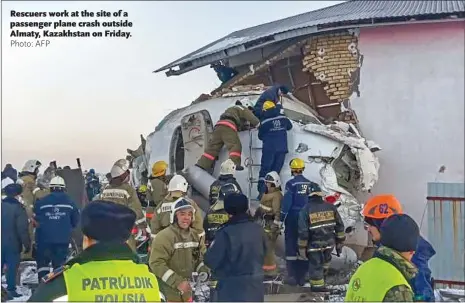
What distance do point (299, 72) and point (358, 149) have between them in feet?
7.86

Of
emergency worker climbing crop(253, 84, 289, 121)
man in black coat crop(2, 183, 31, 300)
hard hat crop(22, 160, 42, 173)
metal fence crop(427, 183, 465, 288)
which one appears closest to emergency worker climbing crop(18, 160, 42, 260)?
hard hat crop(22, 160, 42, 173)

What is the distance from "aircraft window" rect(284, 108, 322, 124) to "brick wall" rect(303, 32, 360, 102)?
0.72 meters

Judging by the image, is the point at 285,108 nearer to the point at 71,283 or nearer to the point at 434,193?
the point at 434,193

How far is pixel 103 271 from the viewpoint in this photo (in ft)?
9.01

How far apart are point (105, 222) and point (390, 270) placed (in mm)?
1352

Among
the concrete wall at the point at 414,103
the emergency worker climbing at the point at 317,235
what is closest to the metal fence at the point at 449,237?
the concrete wall at the point at 414,103

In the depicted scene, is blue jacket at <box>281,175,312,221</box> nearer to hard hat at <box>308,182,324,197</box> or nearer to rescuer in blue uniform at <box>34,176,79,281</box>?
hard hat at <box>308,182,324,197</box>

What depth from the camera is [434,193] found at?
29.2 ft

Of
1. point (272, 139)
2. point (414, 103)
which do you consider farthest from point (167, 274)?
point (414, 103)

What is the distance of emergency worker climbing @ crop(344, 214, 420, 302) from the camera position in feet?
9.61

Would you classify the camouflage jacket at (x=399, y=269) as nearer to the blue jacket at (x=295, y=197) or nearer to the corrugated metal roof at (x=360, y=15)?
the blue jacket at (x=295, y=197)

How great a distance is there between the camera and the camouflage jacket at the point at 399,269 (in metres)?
2.90

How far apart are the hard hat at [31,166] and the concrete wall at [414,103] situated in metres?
4.98

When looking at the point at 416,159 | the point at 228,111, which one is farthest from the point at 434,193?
the point at 228,111
